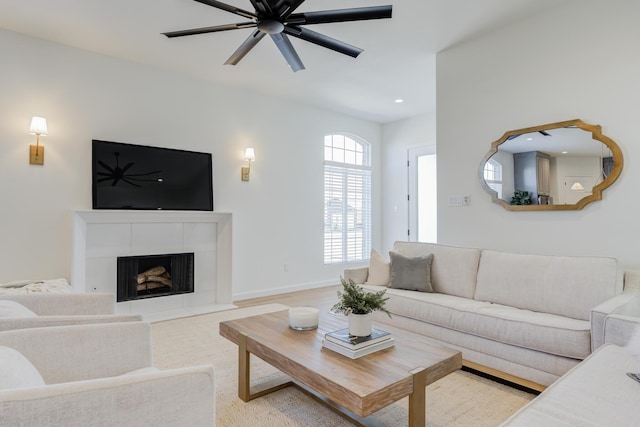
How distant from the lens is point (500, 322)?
241 cm

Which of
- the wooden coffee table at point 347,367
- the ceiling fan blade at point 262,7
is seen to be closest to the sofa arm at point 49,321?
the wooden coffee table at point 347,367

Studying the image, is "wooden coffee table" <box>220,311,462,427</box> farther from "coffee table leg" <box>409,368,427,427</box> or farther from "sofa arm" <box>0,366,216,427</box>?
"sofa arm" <box>0,366,216,427</box>

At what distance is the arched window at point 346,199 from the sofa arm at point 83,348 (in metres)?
4.56

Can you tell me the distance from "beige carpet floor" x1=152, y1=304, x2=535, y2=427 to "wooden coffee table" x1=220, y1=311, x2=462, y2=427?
79mm

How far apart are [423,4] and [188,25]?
2104 millimetres

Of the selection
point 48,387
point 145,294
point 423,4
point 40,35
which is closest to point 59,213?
point 145,294

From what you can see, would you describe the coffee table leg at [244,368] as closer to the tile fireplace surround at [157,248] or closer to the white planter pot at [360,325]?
the white planter pot at [360,325]

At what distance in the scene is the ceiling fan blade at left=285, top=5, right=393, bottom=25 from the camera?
7.82ft

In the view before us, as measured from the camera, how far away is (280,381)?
2.46m

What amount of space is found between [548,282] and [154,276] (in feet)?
13.1

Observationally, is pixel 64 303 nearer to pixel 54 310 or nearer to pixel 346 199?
pixel 54 310

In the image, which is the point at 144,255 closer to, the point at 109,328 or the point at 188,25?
the point at 188,25

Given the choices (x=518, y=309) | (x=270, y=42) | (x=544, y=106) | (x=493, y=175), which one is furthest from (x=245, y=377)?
(x=544, y=106)

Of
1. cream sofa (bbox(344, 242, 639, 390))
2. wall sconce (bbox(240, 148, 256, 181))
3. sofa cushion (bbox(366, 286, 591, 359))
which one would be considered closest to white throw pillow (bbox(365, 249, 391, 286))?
cream sofa (bbox(344, 242, 639, 390))
